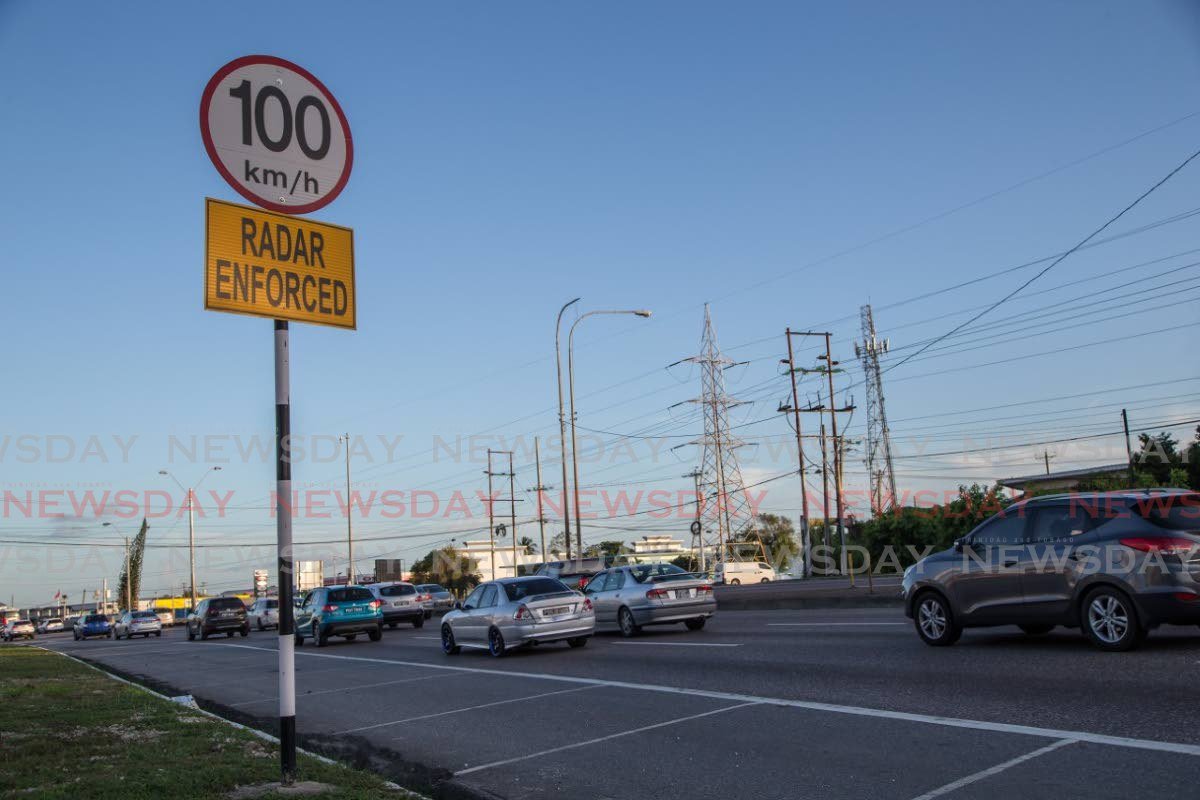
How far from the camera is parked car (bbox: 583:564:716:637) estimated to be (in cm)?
2020

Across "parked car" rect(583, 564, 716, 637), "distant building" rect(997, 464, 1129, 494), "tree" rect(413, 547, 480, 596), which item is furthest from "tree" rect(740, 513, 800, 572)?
"parked car" rect(583, 564, 716, 637)

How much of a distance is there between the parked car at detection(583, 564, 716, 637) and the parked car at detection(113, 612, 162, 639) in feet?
130

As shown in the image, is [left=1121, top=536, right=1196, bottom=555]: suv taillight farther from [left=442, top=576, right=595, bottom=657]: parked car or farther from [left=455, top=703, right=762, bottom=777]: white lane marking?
[left=442, top=576, right=595, bottom=657]: parked car

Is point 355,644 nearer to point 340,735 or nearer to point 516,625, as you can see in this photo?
point 516,625

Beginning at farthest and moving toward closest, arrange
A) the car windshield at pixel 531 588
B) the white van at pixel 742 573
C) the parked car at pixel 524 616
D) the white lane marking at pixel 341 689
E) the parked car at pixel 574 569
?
the white van at pixel 742 573, the parked car at pixel 574 569, the car windshield at pixel 531 588, the parked car at pixel 524 616, the white lane marking at pixel 341 689

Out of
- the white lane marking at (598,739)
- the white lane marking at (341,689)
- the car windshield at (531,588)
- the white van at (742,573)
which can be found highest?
the car windshield at (531,588)

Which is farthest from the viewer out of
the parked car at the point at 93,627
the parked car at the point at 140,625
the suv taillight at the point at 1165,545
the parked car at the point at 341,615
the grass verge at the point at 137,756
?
the parked car at the point at 93,627

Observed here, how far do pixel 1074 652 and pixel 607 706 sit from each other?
5.57m

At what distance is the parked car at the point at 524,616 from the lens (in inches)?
701

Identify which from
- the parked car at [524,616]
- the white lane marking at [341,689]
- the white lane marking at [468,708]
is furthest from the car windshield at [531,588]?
the white lane marking at [468,708]

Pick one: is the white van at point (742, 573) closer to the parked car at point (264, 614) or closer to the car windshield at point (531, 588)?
the parked car at point (264, 614)

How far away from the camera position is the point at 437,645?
2348 centimetres

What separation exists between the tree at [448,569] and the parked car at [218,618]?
177ft

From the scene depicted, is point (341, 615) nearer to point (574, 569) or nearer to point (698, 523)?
point (574, 569)
